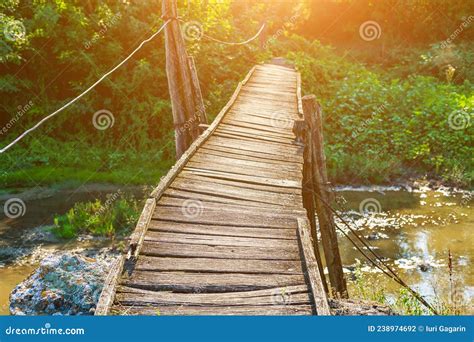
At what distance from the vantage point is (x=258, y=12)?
818 inches

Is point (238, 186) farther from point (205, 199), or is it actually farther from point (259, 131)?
point (259, 131)

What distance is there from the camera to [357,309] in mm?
4453

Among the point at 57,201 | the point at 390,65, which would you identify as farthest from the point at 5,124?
the point at 390,65

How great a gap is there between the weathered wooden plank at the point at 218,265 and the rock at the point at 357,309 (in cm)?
40

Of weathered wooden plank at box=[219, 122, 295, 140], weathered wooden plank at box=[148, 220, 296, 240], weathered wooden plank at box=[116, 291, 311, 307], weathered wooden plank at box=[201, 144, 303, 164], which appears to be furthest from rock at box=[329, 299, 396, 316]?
weathered wooden plank at box=[219, 122, 295, 140]

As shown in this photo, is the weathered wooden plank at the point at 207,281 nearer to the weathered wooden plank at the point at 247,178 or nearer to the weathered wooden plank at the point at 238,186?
the weathered wooden plank at the point at 238,186

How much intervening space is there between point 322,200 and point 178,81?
3.24 meters

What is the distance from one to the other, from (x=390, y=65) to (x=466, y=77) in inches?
142

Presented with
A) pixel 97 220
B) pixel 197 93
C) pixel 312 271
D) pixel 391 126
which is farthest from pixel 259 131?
pixel 391 126

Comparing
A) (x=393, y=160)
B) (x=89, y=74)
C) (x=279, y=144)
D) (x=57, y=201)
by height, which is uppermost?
(x=89, y=74)

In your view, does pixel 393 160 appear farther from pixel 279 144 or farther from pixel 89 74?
pixel 89 74

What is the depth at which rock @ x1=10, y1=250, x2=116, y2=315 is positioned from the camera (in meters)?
6.71

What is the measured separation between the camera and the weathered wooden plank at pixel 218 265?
466 centimetres

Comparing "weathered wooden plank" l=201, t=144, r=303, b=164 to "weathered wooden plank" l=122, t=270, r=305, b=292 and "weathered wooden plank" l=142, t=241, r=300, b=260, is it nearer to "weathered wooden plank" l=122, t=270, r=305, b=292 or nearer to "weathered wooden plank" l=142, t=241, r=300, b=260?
"weathered wooden plank" l=142, t=241, r=300, b=260
